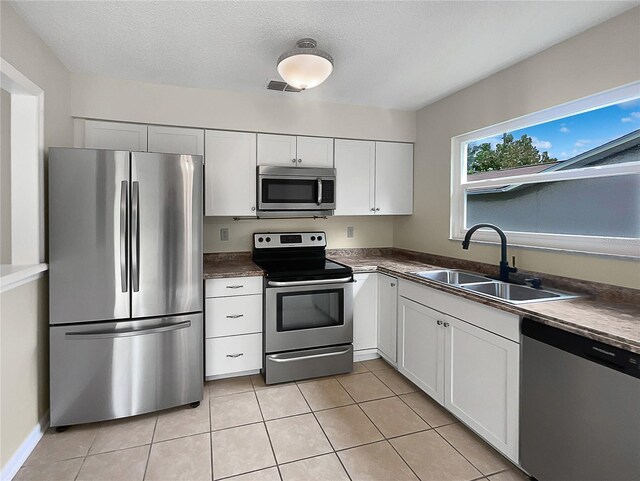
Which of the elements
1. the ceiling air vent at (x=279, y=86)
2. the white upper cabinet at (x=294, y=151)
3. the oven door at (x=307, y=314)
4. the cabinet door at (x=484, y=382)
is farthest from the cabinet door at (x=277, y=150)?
the cabinet door at (x=484, y=382)

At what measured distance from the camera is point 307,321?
9.20 feet

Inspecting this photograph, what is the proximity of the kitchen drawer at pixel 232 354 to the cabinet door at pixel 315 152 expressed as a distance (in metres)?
1.60

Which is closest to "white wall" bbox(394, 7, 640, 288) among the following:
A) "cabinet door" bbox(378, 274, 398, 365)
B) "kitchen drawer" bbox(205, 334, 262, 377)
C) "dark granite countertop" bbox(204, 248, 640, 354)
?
"dark granite countertop" bbox(204, 248, 640, 354)

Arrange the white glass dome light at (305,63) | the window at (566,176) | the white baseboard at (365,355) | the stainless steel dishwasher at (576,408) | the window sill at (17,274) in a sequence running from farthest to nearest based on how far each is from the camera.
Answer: the white baseboard at (365,355) < the white glass dome light at (305,63) < the window at (566,176) < the window sill at (17,274) < the stainless steel dishwasher at (576,408)

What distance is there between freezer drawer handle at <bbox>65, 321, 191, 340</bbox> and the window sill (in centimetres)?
41

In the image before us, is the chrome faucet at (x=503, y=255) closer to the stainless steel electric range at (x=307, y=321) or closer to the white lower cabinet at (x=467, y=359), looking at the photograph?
the white lower cabinet at (x=467, y=359)

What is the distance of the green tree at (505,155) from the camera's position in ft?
7.84

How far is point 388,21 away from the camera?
73.2 inches

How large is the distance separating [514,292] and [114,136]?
3.14 metres

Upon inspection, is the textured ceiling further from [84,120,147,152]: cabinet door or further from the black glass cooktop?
the black glass cooktop

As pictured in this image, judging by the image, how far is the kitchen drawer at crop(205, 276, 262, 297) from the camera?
2.65m

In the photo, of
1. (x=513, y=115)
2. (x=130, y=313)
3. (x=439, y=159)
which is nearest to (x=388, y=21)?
(x=513, y=115)

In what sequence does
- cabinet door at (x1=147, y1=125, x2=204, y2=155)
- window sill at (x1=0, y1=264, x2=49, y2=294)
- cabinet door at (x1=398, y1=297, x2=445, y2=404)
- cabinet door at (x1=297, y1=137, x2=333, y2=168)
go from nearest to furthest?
1. window sill at (x1=0, y1=264, x2=49, y2=294)
2. cabinet door at (x1=398, y1=297, x2=445, y2=404)
3. cabinet door at (x1=147, y1=125, x2=204, y2=155)
4. cabinet door at (x1=297, y1=137, x2=333, y2=168)

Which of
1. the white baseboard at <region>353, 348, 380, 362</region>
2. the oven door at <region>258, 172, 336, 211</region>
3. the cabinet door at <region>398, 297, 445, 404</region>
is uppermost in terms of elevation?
the oven door at <region>258, 172, 336, 211</region>
